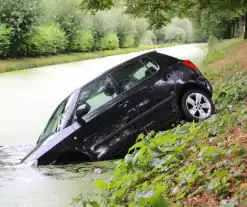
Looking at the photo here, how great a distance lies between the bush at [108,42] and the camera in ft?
275

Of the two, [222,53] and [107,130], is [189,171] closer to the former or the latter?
[107,130]

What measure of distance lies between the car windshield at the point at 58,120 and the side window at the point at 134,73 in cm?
91

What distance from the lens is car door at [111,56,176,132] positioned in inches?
353

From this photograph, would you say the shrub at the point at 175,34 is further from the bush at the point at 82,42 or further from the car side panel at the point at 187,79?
the car side panel at the point at 187,79

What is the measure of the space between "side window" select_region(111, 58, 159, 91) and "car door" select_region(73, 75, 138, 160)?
218 millimetres

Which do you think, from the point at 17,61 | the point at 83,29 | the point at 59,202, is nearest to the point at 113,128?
the point at 59,202

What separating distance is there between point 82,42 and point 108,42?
1269 cm

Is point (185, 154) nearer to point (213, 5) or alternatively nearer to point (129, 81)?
point (129, 81)

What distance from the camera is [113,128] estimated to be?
28.5ft

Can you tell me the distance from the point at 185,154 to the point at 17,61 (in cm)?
4696

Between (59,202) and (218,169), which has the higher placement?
(218,169)

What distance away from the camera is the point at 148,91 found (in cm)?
912

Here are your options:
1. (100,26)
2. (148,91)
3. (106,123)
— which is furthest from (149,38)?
(106,123)

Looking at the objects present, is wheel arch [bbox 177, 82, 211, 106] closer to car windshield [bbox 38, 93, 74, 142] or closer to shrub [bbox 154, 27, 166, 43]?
car windshield [bbox 38, 93, 74, 142]
